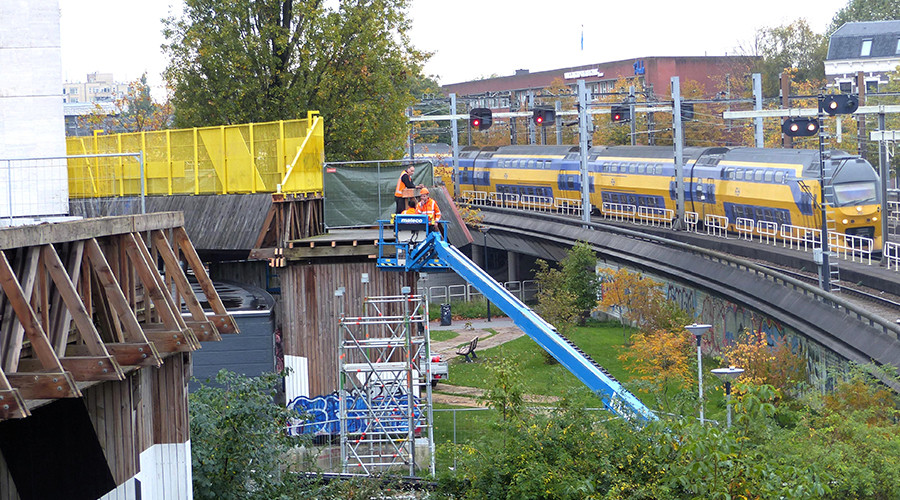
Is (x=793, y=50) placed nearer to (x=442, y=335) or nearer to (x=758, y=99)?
(x=758, y=99)

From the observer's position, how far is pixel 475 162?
210ft

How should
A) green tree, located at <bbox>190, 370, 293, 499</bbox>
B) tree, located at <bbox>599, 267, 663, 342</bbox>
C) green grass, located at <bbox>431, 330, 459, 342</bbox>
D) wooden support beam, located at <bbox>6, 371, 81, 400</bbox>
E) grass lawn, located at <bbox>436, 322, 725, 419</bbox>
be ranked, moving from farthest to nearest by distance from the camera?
green grass, located at <bbox>431, 330, 459, 342</bbox> < tree, located at <bbox>599, 267, 663, 342</bbox> < grass lawn, located at <bbox>436, 322, 725, 419</bbox> < green tree, located at <bbox>190, 370, 293, 499</bbox> < wooden support beam, located at <bbox>6, 371, 81, 400</bbox>

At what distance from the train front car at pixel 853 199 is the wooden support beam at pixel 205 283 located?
2606 centimetres

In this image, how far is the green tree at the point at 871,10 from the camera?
9400 centimetres

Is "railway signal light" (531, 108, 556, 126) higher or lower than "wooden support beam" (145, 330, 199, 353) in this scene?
higher

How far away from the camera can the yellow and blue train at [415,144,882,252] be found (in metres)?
34.9

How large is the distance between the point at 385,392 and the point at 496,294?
5.41m

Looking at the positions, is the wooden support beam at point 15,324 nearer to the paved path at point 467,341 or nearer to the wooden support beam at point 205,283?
the wooden support beam at point 205,283

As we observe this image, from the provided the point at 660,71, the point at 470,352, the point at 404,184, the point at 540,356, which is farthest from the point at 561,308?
the point at 660,71

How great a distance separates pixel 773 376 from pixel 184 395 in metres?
17.8

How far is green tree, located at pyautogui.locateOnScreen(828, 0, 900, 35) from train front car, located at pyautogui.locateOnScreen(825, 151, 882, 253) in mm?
64295

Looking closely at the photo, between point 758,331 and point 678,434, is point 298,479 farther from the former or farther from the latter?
point 758,331

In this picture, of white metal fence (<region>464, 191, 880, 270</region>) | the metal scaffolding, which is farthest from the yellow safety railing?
white metal fence (<region>464, 191, 880, 270</region>)

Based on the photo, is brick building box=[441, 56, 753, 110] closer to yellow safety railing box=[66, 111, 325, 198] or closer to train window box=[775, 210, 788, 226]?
train window box=[775, 210, 788, 226]
